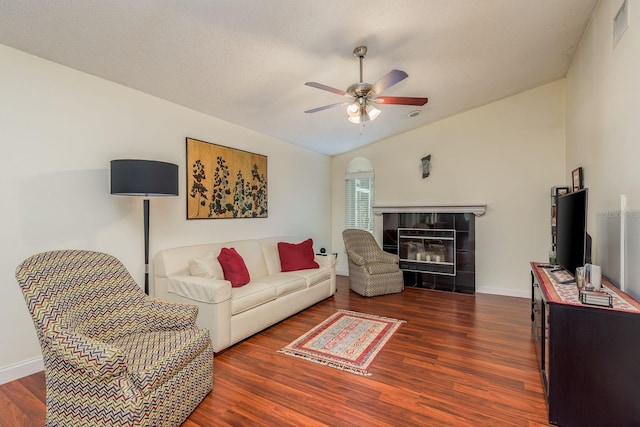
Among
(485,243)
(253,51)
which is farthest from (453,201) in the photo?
(253,51)

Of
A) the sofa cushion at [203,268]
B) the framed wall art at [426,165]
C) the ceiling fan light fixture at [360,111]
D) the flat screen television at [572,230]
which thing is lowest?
the sofa cushion at [203,268]

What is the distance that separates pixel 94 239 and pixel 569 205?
13.5ft

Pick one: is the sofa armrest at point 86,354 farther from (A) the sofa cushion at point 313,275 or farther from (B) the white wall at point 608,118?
(B) the white wall at point 608,118

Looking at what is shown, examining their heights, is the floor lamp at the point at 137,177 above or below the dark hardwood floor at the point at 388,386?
above

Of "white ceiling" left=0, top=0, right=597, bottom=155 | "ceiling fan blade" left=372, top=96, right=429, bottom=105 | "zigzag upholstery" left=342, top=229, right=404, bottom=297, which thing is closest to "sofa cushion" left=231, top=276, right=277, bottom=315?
"zigzag upholstery" left=342, top=229, right=404, bottom=297

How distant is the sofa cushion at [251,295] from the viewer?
9.59 ft

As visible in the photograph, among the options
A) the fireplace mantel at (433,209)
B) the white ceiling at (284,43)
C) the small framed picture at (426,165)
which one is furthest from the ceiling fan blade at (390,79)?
the small framed picture at (426,165)

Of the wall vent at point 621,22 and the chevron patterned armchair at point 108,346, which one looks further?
the wall vent at point 621,22

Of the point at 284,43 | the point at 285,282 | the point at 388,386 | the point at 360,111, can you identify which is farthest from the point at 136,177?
the point at 388,386

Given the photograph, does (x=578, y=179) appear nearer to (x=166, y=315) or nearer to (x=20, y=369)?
(x=166, y=315)

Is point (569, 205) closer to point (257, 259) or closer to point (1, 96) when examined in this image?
point (257, 259)

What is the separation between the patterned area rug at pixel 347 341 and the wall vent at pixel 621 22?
3.08 meters

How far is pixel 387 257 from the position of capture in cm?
506

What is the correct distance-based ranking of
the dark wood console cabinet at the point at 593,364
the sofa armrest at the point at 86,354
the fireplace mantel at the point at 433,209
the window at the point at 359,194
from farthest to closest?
Result: the window at the point at 359,194, the fireplace mantel at the point at 433,209, the dark wood console cabinet at the point at 593,364, the sofa armrest at the point at 86,354
